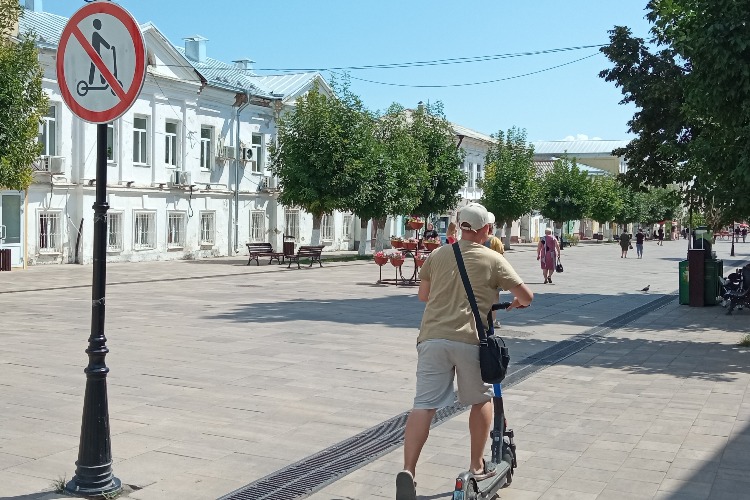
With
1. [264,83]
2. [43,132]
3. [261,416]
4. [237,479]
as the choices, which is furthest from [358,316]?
[264,83]

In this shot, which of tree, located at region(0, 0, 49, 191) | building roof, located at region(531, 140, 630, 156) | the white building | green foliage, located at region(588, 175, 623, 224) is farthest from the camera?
building roof, located at region(531, 140, 630, 156)

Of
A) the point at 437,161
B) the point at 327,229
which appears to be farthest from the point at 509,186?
the point at 327,229

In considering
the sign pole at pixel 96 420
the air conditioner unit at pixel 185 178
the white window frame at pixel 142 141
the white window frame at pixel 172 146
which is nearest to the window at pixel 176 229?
the air conditioner unit at pixel 185 178

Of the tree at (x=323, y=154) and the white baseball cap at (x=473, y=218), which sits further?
the tree at (x=323, y=154)

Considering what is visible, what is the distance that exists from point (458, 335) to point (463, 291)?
25cm

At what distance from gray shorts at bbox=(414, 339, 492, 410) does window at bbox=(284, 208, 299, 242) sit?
126ft

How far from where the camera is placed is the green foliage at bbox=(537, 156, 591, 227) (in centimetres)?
7131

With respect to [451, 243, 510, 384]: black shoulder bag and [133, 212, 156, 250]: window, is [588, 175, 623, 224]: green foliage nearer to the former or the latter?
[133, 212, 156, 250]: window

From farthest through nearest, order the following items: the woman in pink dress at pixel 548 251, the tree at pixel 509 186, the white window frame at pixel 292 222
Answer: the tree at pixel 509 186, the white window frame at pixel 292 222, the woman in pink dress at pixel 548 251

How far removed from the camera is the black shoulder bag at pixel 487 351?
16.0 feet

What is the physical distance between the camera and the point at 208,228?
1506 inches

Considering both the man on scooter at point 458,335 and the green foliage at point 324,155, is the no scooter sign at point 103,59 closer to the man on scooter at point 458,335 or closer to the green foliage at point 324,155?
the man on scooter at point 458,335

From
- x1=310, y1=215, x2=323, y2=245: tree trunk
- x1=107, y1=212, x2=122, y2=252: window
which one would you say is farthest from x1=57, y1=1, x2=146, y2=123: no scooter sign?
x1=310, y1=215, x2=323, y2=245: tree trunk

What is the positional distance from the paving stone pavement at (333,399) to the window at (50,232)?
1272cm
